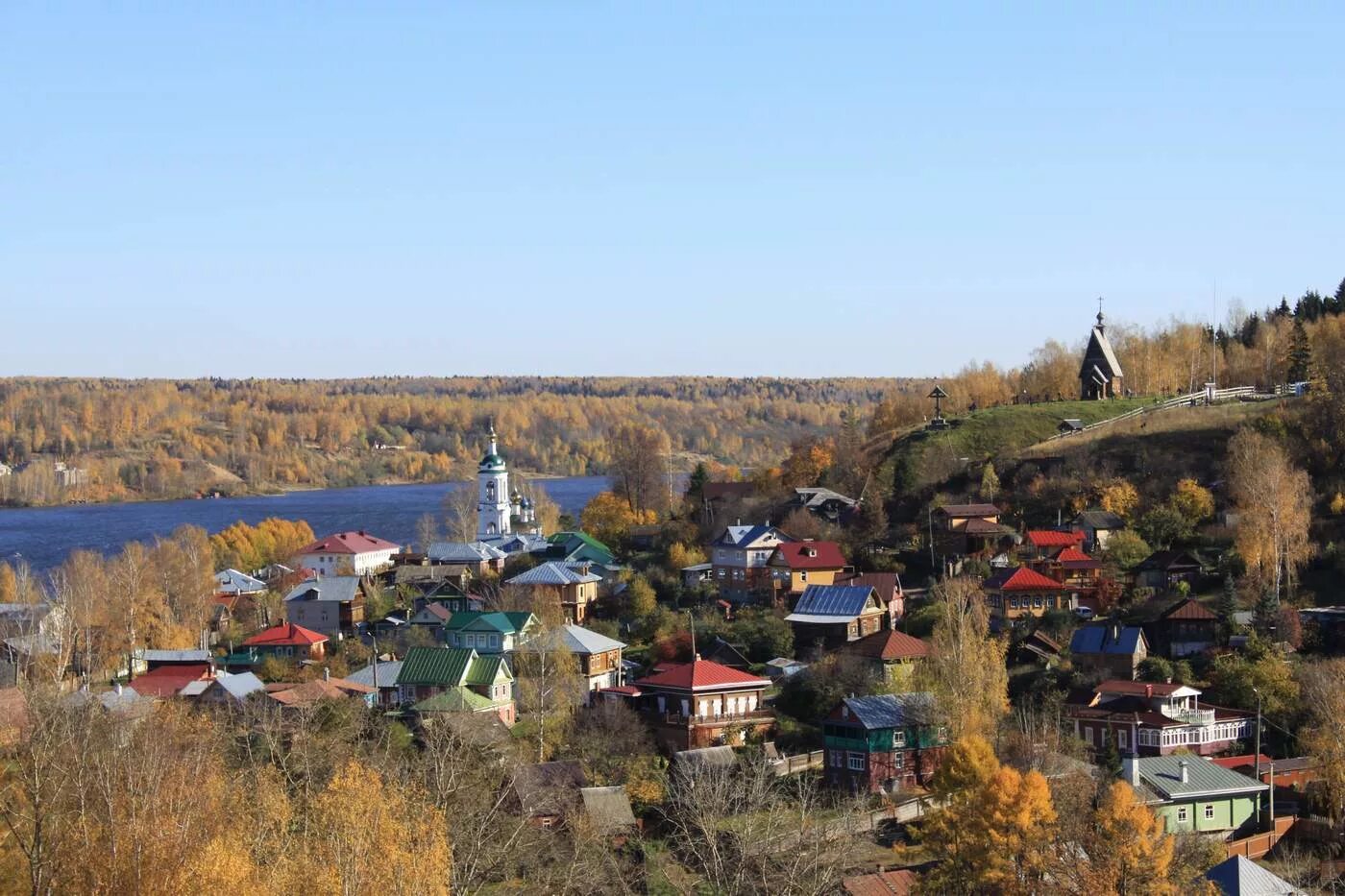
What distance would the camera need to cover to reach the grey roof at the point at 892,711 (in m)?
28.1

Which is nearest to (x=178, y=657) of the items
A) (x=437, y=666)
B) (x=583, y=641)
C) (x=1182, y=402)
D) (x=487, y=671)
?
(x=437, y=666)

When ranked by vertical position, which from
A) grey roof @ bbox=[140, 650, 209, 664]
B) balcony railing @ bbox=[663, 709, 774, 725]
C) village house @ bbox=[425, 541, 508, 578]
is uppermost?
village house @ bbox=[425, 541, 508, 578]

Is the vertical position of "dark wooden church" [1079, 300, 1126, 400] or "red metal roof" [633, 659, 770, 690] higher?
"dark wooden church" [1079, 300, 1126, 400]

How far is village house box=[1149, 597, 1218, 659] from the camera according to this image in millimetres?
31641

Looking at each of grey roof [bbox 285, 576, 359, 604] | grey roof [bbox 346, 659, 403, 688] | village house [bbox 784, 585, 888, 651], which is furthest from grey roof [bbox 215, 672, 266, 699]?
village house [bbox 784, 585, 888, 651]

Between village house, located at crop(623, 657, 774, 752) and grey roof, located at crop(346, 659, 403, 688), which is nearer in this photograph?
village house, located at crop(623, 657, 774, 752)

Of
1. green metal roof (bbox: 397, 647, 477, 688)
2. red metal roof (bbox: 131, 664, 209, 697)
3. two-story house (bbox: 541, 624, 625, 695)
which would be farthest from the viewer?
red metal roof (bbox: 131, 664, 209, 697)

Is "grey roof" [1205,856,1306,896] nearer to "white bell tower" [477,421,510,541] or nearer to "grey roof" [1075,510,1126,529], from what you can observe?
"grey roof" [1075,510,1126,529]

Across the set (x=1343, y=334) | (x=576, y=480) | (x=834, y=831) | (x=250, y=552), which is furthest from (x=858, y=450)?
(x=576, y=480)

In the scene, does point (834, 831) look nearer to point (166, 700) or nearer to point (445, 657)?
point (445, 657)

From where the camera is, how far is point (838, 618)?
3569 cm

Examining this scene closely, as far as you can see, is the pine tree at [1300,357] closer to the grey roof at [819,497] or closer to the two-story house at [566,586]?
the grey roof at [819,497]

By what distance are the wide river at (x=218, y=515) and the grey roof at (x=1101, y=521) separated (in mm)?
39443

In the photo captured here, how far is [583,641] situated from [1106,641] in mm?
10740
